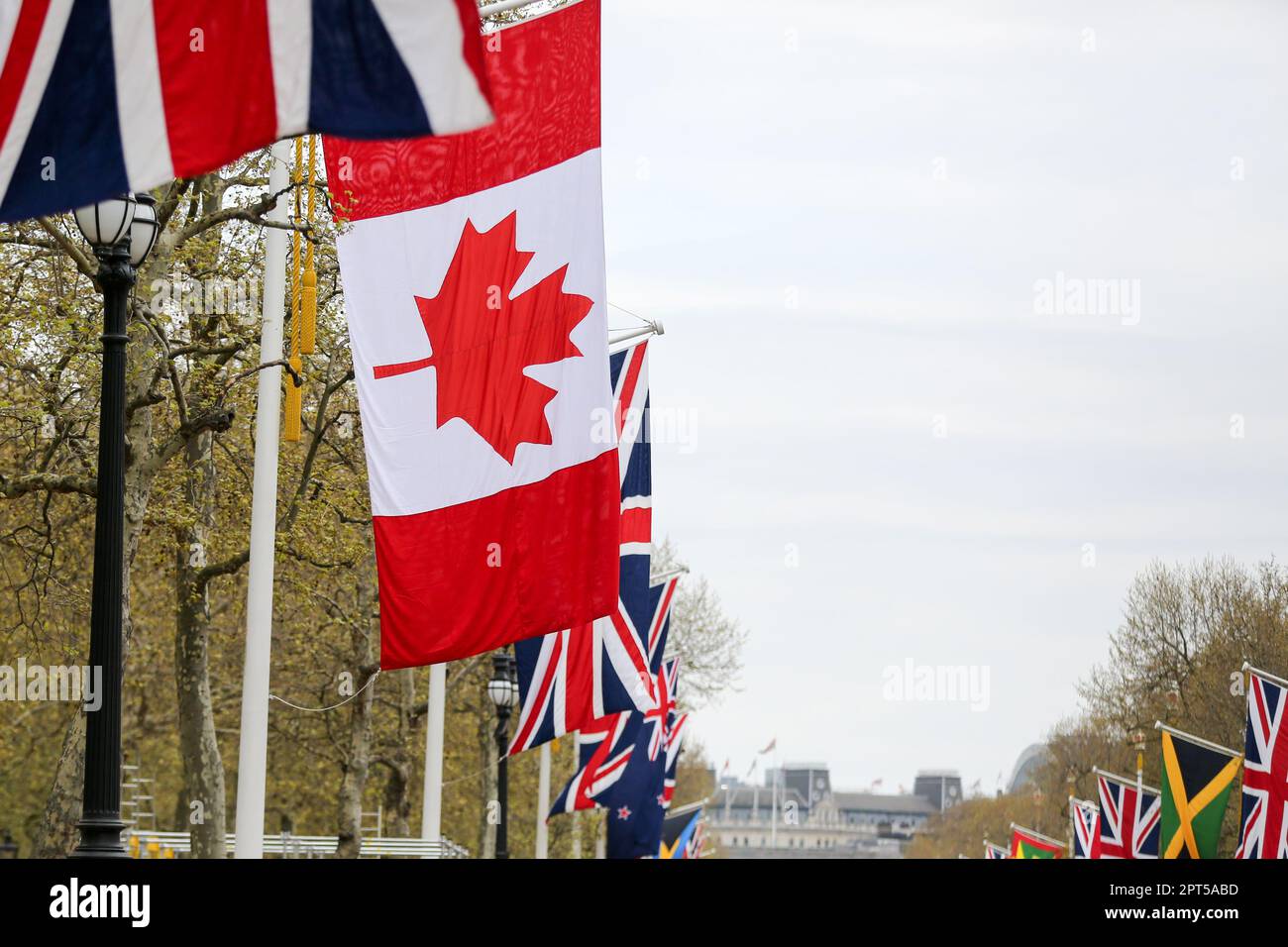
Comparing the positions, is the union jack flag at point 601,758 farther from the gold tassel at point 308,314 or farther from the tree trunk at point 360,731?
the gold tassel at point 308,314

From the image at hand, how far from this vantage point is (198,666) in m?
24.1

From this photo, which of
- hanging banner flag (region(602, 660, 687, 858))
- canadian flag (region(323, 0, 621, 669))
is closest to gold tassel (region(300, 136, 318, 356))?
canadian flag (region(323, 0, 621, 669))

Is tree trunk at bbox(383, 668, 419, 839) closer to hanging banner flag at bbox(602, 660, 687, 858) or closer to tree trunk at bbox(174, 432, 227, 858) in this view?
hanging banner flag at bbox(602, 660, 687, 858)

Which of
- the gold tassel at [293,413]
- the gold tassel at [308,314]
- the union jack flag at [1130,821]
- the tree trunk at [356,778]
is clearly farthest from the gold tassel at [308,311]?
the union jack flag at [1130,821]

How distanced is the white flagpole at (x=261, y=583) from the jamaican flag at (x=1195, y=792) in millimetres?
16615

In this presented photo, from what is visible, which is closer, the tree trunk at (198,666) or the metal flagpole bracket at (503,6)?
the metal flagpole bracket at (503,6)

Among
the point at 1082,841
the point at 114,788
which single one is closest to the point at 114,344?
the point at 114,788

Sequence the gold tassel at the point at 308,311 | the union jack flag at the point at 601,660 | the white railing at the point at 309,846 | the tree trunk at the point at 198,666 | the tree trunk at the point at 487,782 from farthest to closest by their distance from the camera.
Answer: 1. the tree trunk at the point at 487,782
2. the white railing at the point at 309,846
3. the tree trunk at the point at 198,666
4. the union jack flag at the point at 601,660
5. the gold tassel at the point at 308,311

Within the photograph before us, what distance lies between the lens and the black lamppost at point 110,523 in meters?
9.62

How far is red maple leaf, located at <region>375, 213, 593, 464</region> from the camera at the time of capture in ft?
39.1

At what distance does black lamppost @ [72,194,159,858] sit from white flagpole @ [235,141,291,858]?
6.00 m

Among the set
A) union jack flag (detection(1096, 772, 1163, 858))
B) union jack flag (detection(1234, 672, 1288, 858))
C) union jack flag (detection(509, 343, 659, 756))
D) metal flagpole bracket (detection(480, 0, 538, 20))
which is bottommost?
union jack flag (detection(1096, 772, 1163, 858))

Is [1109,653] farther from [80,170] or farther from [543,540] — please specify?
[80,170]
